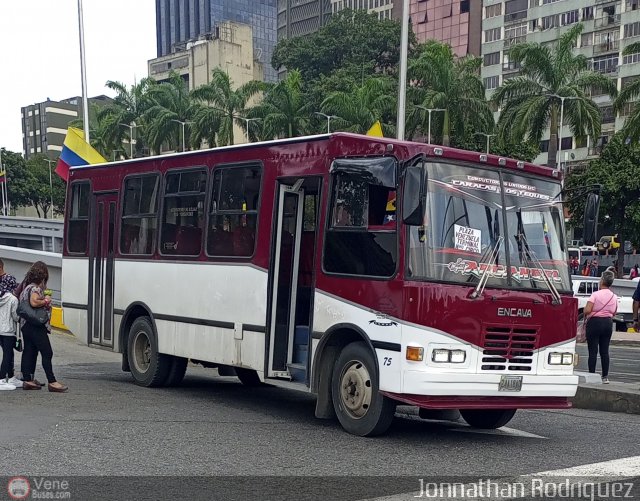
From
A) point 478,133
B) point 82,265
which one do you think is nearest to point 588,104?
point 478,133

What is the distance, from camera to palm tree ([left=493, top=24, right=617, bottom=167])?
5031cm

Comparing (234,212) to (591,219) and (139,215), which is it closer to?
(139,215)

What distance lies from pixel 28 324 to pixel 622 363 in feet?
43.8

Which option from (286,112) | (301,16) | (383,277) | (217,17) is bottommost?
(383,277)

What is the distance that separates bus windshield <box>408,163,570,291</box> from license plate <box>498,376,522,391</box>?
0.90 m

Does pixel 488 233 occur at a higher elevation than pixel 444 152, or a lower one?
lower

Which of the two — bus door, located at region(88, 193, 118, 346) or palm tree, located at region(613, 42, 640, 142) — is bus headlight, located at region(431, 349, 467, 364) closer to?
bus door, located at region(88, 193, 118, 346)

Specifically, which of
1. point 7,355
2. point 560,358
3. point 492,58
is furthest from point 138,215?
point 492,58

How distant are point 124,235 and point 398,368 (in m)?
6.35

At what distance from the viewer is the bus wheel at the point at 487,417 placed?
1073cm

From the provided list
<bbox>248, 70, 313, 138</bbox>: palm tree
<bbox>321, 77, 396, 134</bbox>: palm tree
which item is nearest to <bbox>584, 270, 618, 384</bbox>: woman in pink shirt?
<bbox>321, 77, 396, 134</bbox>: palm tree

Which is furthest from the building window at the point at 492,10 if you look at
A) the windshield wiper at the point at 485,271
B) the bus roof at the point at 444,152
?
the windshield wiper at the point at 485,271

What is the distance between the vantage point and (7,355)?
42.1 feet

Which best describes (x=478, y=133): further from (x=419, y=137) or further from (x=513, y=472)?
(x=513, y=472)
